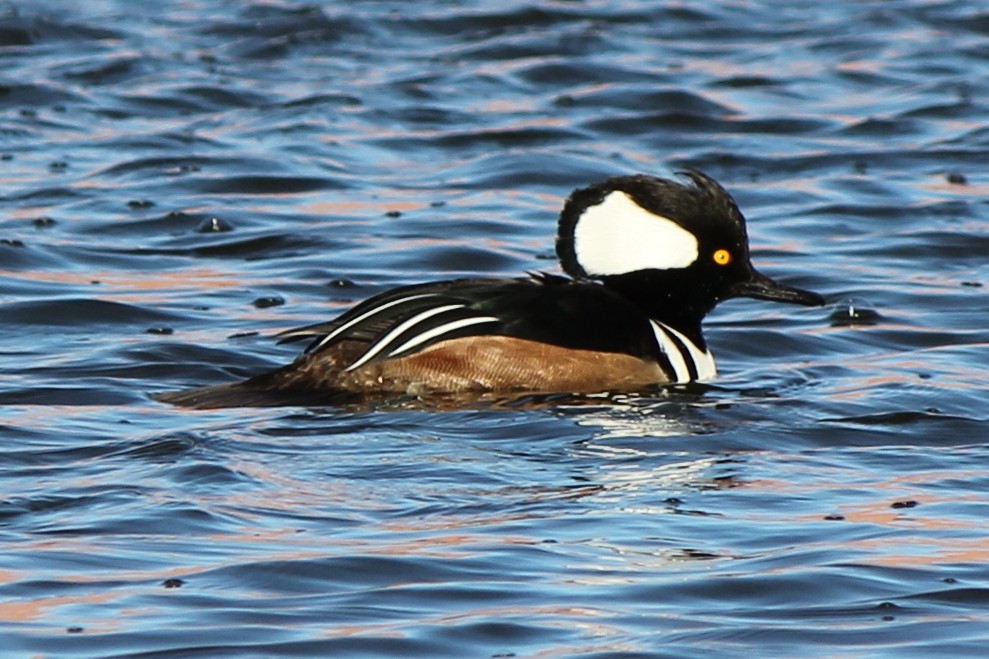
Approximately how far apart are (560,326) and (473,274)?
2.86m

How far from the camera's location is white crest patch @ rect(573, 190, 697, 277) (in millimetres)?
8289

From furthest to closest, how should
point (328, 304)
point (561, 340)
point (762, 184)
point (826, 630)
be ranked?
point (762, 184) → point (328, 304) → point (561, 340) → point (826, 630)

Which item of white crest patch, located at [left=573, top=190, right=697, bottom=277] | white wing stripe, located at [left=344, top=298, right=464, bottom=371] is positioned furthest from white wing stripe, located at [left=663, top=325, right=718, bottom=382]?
white wing stripe, located at [left=344, top=298, right=464, bottom=371]

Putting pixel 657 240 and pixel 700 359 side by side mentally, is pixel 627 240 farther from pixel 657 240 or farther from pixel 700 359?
pixel 700 359

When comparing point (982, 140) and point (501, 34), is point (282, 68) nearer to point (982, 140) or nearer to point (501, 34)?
point (501, 34)

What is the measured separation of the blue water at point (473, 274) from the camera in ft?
17.4

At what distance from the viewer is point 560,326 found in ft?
25.7

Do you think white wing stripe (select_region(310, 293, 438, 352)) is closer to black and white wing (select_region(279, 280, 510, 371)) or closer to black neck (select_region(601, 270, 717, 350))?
black and white wing (select_region(279, 280, 510, 371))

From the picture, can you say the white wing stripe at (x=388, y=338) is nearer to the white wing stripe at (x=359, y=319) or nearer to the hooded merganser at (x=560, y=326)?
the hooded merganser at (x=560, y=326)

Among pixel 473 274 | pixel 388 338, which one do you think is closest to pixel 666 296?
pixel 388 338

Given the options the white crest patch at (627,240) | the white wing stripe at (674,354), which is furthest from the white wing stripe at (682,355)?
the white crest patch at (627,240)

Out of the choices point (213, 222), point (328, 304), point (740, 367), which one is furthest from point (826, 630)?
point (213, 222)

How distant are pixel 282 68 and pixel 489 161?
116 inches

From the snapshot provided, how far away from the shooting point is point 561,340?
7.82 m
